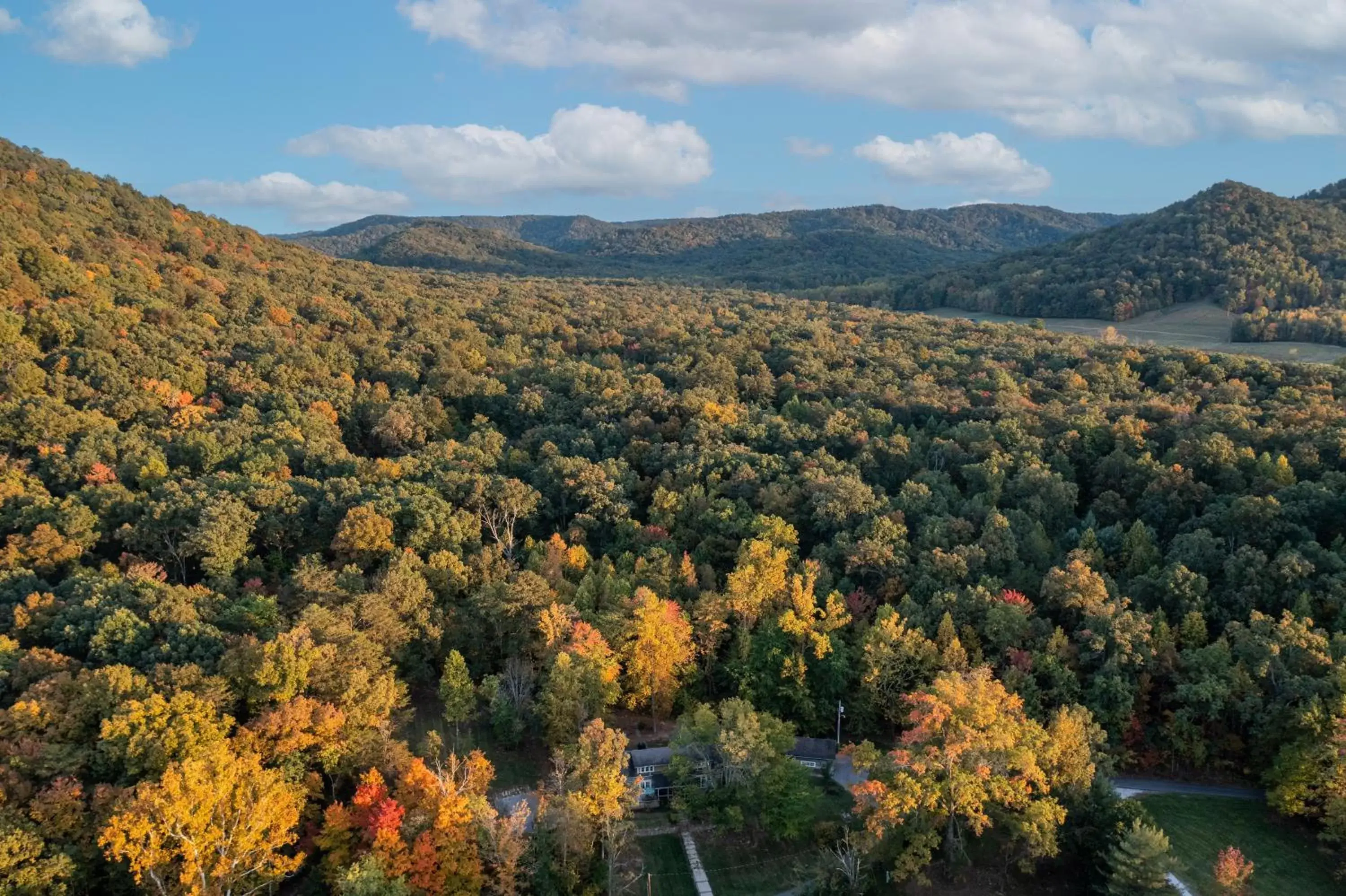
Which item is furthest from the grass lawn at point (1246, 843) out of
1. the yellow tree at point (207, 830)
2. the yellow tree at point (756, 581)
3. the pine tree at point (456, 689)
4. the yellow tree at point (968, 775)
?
the yellow tree at point (207, 830)

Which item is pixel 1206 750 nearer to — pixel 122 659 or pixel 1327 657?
pixel 1327 657

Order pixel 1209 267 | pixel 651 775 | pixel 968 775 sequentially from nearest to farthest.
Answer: pixel 968 775 → pixel 651 775 → pixel 1209 267

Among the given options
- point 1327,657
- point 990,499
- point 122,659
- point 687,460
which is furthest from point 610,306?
point 1327,657

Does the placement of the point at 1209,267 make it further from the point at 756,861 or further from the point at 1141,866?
the point at 756,861

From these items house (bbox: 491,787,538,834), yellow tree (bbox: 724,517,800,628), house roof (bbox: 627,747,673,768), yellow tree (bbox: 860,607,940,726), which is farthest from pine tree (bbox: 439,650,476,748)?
yellow tree (bbox: 860,607,940,726)

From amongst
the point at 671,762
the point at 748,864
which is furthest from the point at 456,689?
the point at 748,864

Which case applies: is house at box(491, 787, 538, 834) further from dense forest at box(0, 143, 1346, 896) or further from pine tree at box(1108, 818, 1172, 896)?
pine tree at box(1108, 818, 1172, 896)

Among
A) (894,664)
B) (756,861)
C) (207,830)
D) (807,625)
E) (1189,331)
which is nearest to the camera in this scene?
(207,830)
